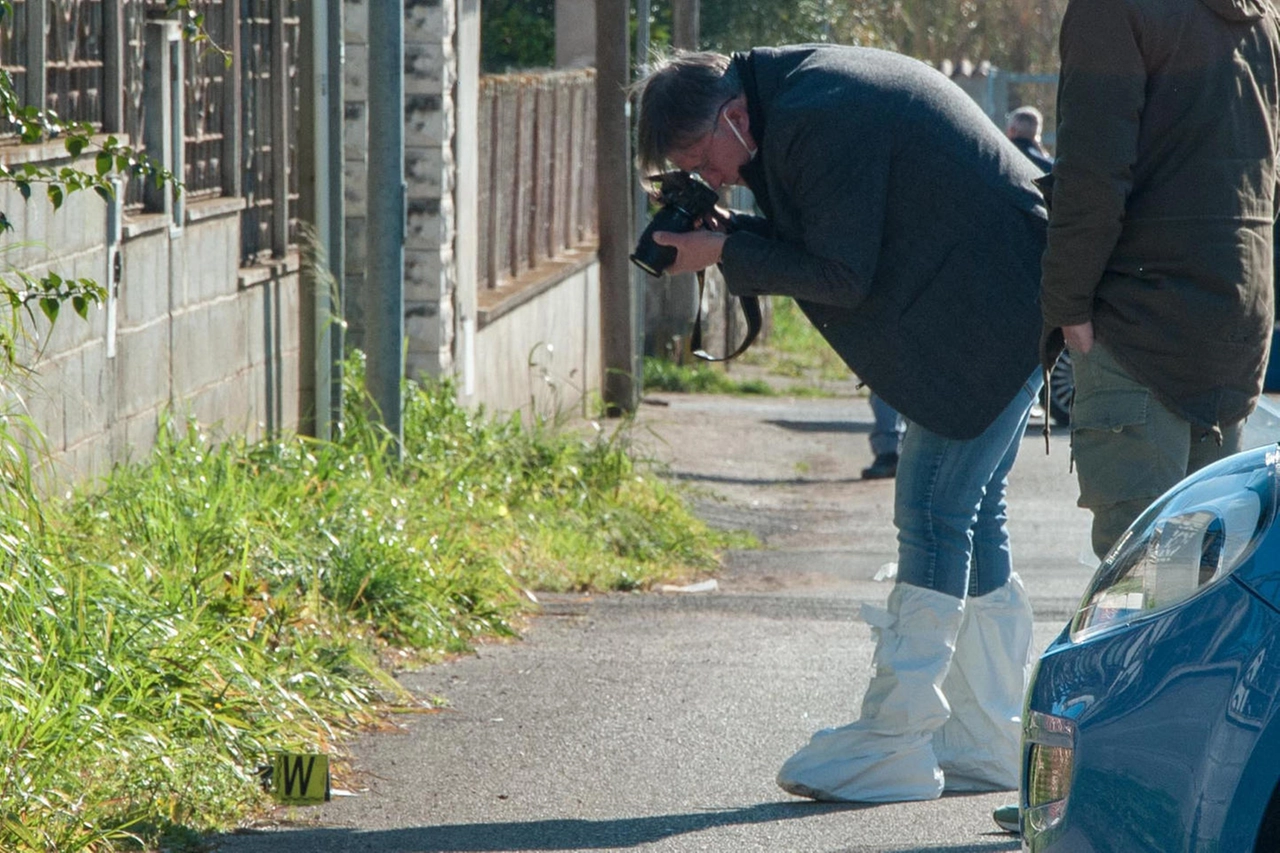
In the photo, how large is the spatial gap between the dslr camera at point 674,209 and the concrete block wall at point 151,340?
160 cm

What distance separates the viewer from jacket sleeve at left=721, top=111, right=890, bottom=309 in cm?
407

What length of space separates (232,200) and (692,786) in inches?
147

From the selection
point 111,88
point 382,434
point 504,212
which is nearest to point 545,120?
point 504,212

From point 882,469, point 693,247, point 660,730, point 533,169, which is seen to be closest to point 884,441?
point 882,469

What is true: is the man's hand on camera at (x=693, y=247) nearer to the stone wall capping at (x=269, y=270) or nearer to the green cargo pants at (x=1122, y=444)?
the green cargo pants at (x=1122, y=444)

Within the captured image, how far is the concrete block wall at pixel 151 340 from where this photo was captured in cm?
548

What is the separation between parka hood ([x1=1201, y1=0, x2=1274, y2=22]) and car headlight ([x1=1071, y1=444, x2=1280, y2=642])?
1125mm

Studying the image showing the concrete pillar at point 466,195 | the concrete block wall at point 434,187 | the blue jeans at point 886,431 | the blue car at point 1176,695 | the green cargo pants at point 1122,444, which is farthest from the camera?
the blue jeans at point 886,431

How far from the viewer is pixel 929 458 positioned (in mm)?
4242

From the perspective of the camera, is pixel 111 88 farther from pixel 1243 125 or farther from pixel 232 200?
pixel 1243 125

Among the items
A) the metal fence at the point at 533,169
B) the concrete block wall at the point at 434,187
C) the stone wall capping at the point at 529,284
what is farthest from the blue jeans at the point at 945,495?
the metal fence at the point at 533,169

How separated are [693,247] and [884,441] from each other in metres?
6.67

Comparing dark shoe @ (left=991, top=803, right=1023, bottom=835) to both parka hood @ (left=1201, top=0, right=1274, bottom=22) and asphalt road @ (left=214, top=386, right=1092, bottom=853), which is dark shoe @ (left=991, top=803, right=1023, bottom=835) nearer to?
asphalt road @ (left=214, top=386, right=1092, bottom=853)

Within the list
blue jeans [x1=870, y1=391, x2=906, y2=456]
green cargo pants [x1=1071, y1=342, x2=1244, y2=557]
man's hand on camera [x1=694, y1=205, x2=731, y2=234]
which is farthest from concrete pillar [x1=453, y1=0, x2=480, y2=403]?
green cargo pants [x1=1071, y1=342, x2=1244, y2=557]
